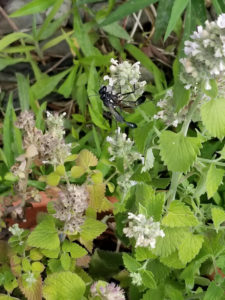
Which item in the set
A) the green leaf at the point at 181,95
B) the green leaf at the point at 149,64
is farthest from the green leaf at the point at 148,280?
the green leaf at the point at 149,64

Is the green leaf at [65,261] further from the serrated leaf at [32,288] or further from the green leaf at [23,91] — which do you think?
the green leaf at [23,91]

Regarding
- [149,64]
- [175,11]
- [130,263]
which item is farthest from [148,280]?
[149,64]

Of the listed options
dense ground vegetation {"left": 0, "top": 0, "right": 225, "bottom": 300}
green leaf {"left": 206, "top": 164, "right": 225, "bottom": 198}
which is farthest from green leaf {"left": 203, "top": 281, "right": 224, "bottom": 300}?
green leaf {"left": 206, "top": 164, "right": 225, "bottom": 198}

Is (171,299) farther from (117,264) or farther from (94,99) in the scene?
(94,99)

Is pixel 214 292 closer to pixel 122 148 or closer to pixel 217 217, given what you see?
pixel 217 217

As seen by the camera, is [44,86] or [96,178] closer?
[96,178]

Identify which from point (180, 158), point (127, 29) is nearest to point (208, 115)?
point (180, 158)

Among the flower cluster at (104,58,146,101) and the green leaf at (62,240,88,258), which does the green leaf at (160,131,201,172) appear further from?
the green leaf at (62,240,88,258)
